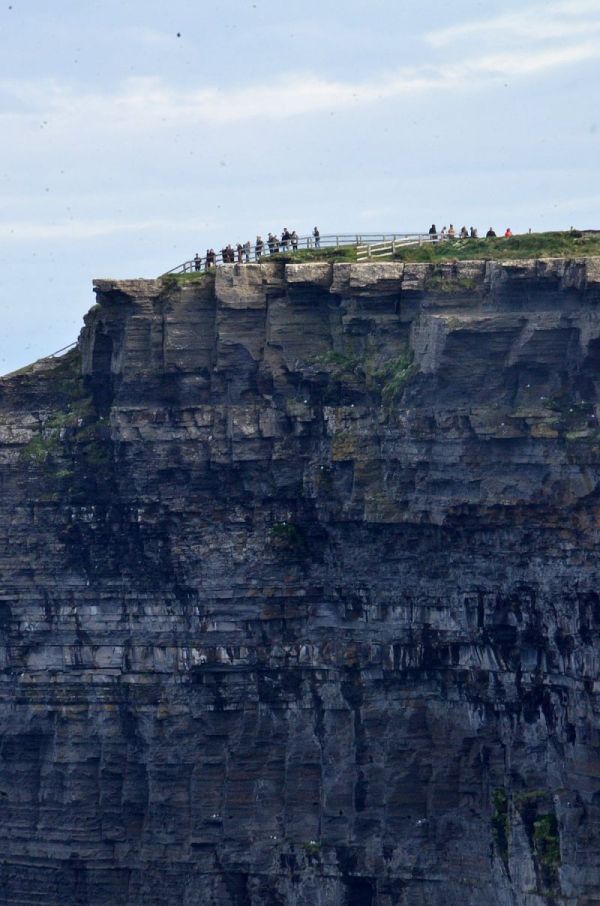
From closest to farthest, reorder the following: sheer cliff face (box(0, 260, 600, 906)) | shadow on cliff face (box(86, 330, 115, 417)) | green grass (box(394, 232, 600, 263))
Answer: sheer cliff face (box(0, 260, 600, 906)), green grass (box(394, 232, 600, 263)), shadow on cliff face (box(86, 330, 115, 417))

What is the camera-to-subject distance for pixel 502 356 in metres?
92.6

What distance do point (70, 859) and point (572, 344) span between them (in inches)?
A: 1178

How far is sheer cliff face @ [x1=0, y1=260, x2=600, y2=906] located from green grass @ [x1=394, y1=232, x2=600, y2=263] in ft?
9.94

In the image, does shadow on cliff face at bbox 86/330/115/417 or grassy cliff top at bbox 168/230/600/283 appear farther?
shadow on cliff face at bbox 86/330/115/417

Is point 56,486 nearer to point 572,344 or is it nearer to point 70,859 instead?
point 70,859

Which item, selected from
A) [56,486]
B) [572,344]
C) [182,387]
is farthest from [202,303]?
[572,344]

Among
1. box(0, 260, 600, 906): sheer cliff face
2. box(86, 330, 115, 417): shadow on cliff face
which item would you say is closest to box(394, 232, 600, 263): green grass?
box(0, 260, 600, 906): sheer cliff face

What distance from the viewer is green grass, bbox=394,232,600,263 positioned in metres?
95.1

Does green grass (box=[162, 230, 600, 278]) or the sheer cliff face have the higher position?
green grass (box=[162, 230, 600, 278])

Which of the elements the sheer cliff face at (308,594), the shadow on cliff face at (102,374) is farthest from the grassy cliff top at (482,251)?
the shadow on cliff face at (102,374)

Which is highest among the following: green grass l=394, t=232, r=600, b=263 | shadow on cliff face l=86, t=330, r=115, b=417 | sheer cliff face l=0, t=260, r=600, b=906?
green grass l=394, t=232, r=600, b=263

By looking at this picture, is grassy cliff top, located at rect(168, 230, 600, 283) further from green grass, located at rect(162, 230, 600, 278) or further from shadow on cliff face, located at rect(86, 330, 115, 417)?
shadow on cliff face, located at rect(86, 330, 115, 417)

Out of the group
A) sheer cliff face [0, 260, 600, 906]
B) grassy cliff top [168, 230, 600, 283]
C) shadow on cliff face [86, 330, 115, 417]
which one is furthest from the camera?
shadow on cliff face [86, 330, 115, 417]

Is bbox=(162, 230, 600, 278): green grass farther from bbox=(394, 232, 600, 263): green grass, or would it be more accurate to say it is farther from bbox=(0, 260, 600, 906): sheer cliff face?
bbox=(0, 260, 600, 906): sheer cliff face
